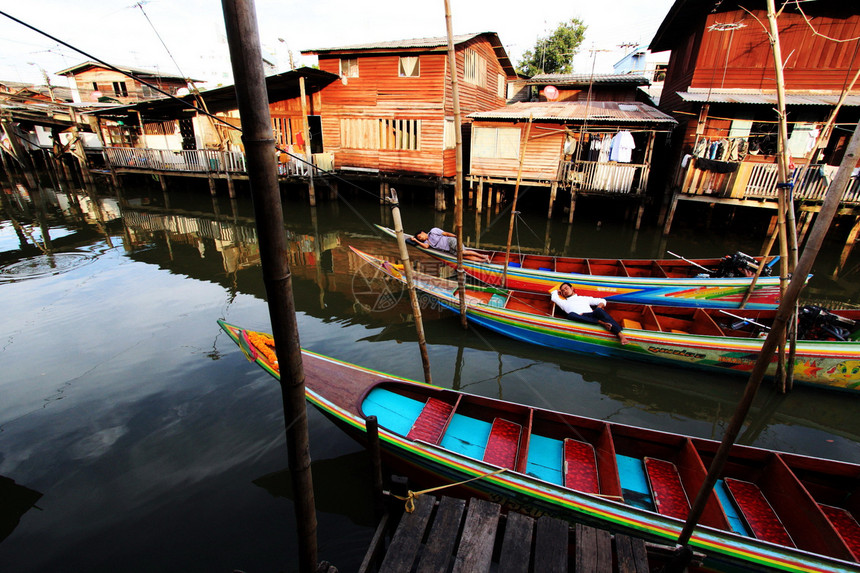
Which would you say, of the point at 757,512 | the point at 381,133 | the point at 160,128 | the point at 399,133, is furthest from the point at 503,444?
the point at 160,128

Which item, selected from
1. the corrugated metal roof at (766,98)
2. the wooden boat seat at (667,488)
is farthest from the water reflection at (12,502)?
the corrugated metal roof at (766,98)

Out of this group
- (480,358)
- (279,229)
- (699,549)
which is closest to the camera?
(279,229)

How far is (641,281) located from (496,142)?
11218 millimetres

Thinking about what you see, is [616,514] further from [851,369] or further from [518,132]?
[518,132]

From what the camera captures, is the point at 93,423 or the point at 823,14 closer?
the point at 93,423

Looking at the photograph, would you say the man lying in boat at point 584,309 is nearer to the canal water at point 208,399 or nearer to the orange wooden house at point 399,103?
the canal water at point 208,399

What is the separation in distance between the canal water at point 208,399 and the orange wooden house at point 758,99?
8.36 ft

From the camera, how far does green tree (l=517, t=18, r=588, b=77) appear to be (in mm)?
30750

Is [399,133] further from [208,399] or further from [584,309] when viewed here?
[208,399]

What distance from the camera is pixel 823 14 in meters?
12.4

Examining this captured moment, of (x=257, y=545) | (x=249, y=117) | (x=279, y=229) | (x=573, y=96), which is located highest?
(x=573, y=96)

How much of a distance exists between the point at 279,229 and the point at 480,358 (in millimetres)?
6529

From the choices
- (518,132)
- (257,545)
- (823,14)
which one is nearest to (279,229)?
(257,545)

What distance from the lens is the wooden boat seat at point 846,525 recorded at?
144 inches
